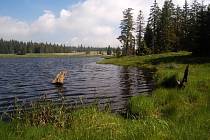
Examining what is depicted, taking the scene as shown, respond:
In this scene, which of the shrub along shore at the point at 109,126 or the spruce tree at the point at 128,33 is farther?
the spruce tree at the point at 128,33

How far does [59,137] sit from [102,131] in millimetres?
1431

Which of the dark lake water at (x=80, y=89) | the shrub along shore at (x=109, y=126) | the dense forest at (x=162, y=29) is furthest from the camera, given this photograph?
the dense forest at (x=162, y=29)

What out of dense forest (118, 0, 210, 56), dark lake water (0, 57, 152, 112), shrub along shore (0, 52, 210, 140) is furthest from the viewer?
dense forest (118, 0, 210, 56)

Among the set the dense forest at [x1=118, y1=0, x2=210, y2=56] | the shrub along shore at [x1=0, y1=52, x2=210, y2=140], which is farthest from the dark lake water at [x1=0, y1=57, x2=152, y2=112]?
the dense forest at [x1=118, y1=0, x2=210, y2=56]

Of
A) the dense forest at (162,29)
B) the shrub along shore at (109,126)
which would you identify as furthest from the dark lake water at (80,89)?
the dense forest at (162,29)

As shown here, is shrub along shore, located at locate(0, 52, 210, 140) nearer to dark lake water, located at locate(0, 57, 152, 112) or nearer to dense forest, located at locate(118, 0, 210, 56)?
dark lake water, located at locate(0, 57, 152, 112)

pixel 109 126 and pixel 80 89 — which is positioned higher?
pixel 109 126

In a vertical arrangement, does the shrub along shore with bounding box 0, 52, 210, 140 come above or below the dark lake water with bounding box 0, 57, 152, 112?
above

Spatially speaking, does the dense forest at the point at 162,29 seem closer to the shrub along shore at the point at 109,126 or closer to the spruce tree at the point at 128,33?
the spruce tree at the point at 128,33

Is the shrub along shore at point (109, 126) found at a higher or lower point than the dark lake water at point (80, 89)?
higher

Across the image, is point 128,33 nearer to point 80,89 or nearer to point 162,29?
point 162,29

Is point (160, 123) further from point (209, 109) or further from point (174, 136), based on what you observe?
point (209, 109)

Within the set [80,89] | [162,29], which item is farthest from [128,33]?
[80,89]

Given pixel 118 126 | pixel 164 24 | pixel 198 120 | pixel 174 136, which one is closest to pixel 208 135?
pixel 174 136
